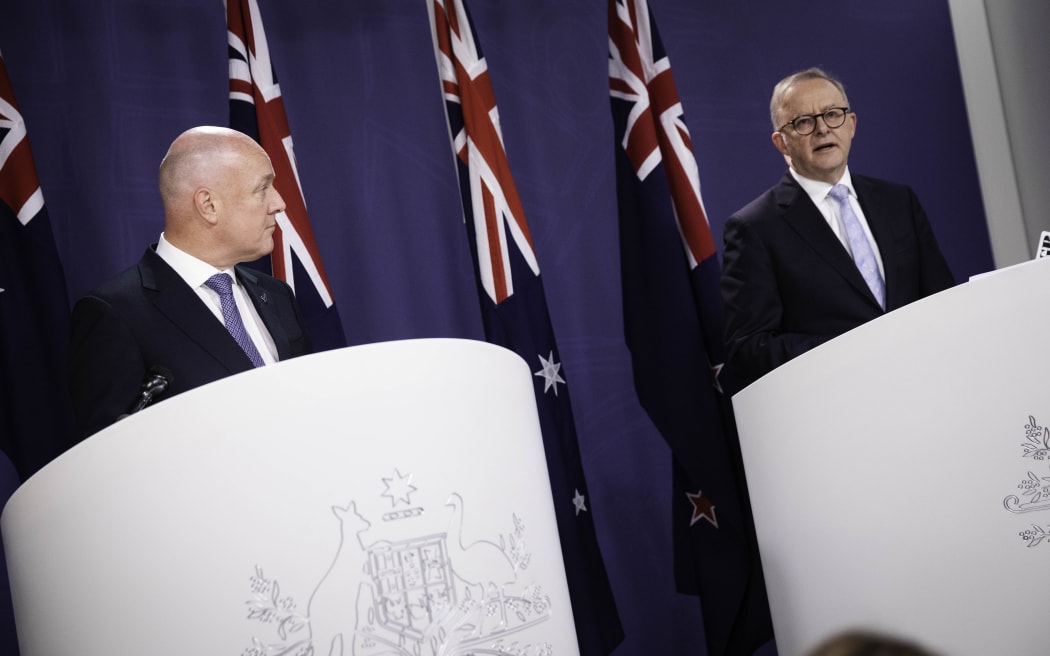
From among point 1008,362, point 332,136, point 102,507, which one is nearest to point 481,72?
point 332,136

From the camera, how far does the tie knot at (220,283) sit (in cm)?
276

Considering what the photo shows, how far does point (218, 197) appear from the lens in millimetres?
2889

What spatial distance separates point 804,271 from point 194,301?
1.70 metres

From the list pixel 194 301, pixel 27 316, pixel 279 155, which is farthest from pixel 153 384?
pixel 279 155

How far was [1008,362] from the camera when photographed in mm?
2262

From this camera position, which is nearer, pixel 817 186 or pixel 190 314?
pixel 190 314

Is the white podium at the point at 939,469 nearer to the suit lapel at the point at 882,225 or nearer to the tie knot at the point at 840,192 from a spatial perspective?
the suit lapel at the point at 882,225

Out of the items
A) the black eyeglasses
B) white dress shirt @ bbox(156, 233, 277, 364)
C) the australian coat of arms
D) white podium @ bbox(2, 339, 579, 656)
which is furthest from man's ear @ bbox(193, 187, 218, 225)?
the black eyeglasses

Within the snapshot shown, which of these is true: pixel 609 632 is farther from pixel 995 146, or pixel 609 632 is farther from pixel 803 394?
pixel 995 146

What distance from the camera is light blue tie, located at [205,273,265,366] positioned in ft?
8.78

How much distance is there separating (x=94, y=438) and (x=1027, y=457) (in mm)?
1674

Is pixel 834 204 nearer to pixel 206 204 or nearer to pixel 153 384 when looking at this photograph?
pixel 206 204

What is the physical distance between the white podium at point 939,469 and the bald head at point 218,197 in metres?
1.36

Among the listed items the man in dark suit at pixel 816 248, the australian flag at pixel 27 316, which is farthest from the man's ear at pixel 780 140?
the australian flag at pixel 27 316
